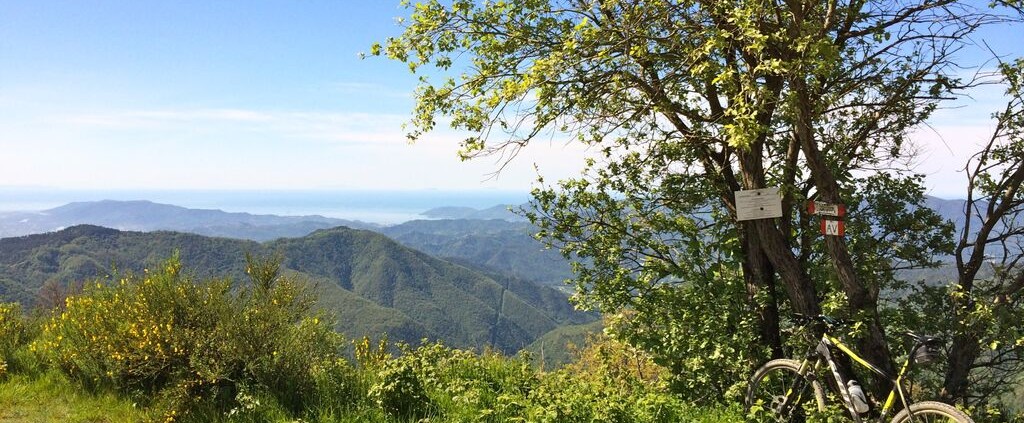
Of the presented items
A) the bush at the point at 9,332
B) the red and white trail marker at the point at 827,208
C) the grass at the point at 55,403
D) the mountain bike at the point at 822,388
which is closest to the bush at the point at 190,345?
the grass at the point at 55,403

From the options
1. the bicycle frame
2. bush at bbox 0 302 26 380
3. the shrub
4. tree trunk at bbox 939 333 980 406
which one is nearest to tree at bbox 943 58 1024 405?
tree trunk at bbox 939 333 980 406

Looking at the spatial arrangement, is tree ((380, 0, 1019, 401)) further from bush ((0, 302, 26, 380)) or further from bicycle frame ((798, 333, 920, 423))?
bush ((0, 302, 26, 380))

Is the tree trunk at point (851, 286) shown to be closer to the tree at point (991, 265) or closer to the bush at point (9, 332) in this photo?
the tree at point (991, 265)

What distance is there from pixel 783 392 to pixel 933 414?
162cm

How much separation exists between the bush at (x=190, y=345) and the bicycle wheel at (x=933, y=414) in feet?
15.5

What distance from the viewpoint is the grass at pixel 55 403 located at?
5.24m

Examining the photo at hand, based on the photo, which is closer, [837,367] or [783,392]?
[837,367]

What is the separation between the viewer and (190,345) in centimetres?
538

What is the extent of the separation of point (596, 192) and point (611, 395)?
2648 millimetres

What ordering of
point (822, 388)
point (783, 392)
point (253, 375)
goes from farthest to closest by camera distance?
point (783, 392)
point (253, 375)
point (822, 388)

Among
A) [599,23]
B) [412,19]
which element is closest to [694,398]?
[599,23]

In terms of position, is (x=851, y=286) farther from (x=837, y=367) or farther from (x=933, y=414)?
(x=933, y=414)

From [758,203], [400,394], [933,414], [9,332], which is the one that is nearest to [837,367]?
[933,414]

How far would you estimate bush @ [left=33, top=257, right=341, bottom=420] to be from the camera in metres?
5.13
